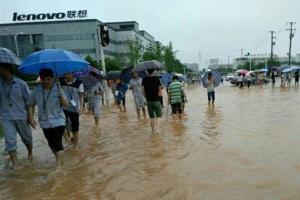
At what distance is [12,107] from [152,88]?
12.9 feet

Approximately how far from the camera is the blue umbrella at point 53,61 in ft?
23.3

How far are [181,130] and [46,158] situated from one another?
12.9 ft

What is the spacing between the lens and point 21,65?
7297 millimetres

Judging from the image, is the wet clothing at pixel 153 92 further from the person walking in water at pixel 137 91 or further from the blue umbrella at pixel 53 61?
the person walking in water at pixel 137 91

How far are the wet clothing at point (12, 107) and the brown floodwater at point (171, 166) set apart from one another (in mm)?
646

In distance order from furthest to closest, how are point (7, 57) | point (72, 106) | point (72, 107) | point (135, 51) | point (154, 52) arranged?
point (154, 52), point (135, 51), point (72, 107), point (72, 106), point (7, 57)

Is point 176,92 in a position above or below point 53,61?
below

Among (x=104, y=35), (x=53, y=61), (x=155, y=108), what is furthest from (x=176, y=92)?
(x=53, y=61)

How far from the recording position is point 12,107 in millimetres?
6902

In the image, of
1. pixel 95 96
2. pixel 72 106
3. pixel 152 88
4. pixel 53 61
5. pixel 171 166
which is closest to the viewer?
pixel 171 166

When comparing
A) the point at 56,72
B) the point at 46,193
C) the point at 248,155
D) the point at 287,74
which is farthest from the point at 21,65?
the point at 287,74

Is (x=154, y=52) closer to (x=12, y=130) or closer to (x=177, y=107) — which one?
(x=177, y=107)

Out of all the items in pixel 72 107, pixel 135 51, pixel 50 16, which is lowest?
pixel 72 107

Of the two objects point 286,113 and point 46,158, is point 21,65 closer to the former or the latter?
point 46,158
